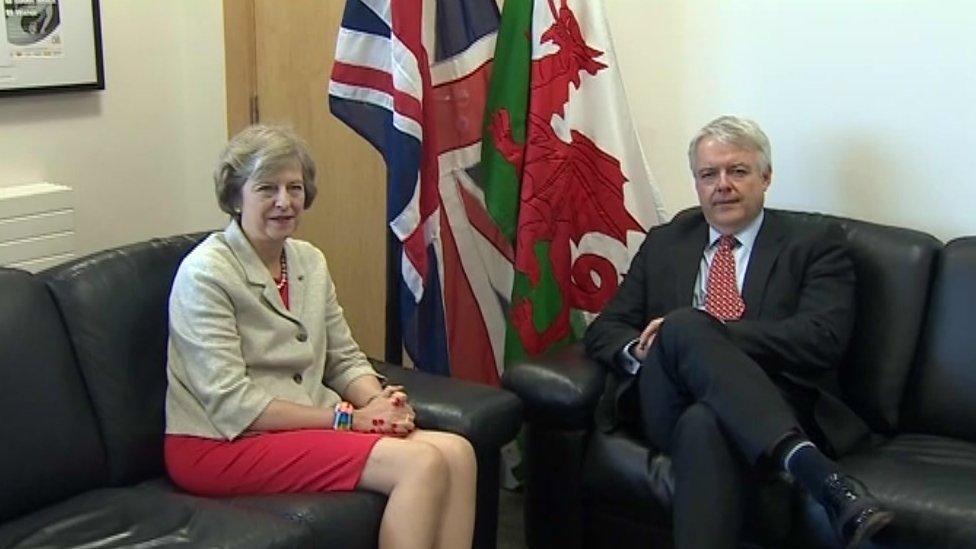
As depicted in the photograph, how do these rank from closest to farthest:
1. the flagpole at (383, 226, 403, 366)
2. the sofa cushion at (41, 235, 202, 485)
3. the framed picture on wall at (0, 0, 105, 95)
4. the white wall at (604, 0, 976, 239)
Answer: the sofa cushion at (41, 235, 202, 485) < the white wall at (604, 0, 976, 239) < the flagpole at (383, 226, 403, 366) < the framed picture on wall at (0, 0, 105, 95)

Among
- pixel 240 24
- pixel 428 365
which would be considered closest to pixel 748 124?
pixel 428 365

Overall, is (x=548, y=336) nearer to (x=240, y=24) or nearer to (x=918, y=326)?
(x=918, y=326)

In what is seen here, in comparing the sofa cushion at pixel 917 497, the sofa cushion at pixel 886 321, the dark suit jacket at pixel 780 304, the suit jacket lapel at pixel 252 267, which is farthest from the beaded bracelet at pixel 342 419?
the sofa cushion at pixel 886 321

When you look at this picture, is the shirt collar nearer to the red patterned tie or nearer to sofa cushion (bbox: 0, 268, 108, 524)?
the red patterned tie

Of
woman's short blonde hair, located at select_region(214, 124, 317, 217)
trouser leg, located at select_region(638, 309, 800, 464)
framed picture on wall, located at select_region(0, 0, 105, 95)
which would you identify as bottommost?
trouser leg, located at select_region(638, 309, 800, 464)

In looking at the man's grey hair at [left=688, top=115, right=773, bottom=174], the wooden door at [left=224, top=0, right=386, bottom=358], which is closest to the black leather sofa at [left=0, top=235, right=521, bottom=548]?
the man's grey hair at [left=688, top=115, right=773, bottom=174]

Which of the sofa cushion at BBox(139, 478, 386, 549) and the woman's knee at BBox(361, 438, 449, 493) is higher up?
the woman's knee at BBox(361, 438, 449, 493)

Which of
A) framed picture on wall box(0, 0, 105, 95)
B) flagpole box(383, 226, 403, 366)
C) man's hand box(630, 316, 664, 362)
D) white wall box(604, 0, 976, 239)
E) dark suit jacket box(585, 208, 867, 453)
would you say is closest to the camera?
dark suit jacket box(585, 208, 867, 453)

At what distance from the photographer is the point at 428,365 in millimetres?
3355

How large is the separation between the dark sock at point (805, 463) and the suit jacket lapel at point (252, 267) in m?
1.11

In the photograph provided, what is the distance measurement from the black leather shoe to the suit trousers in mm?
154

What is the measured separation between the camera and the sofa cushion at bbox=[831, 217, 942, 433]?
290 cm

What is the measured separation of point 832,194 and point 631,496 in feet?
3.77

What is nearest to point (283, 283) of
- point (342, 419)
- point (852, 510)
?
point (342, 419)
